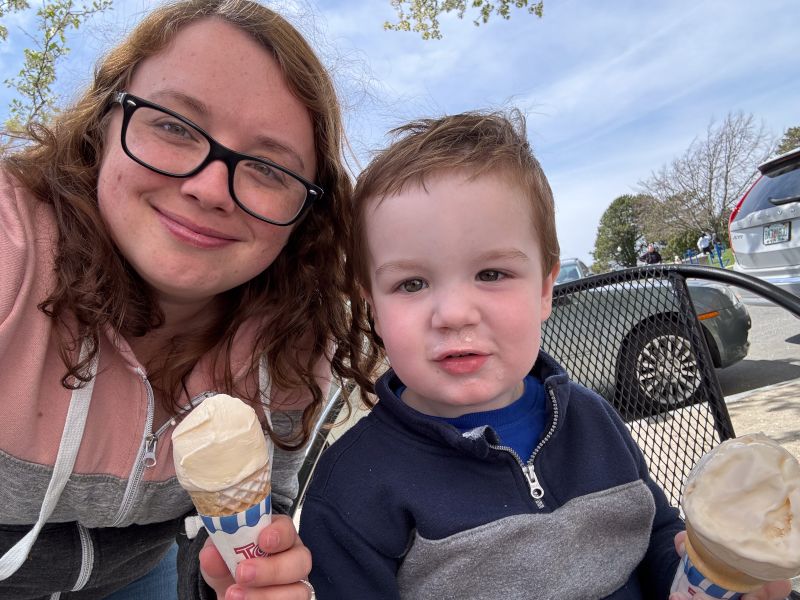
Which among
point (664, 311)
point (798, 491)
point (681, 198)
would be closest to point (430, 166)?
point (664, 311)

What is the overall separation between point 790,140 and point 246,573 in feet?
122

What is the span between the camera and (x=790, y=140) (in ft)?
100

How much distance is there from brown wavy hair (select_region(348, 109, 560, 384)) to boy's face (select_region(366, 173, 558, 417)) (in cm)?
4

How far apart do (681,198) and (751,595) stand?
34.4m

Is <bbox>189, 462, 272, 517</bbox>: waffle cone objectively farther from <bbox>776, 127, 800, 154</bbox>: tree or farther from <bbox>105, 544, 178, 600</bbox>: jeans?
<bbox>776, 127, 800, 154</bbox>: tree

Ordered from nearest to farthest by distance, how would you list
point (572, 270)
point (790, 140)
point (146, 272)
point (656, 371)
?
point (146, 272) < point (656, 371) < point (572, 270) < point (790, 140)

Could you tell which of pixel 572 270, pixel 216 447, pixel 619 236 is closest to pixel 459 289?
pixel 216 447

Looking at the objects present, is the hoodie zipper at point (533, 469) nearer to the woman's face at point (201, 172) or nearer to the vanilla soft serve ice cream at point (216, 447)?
the vanilla soft serve ice cream at point (216, 447)

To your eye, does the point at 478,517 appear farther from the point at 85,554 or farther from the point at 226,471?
the point at 85,554

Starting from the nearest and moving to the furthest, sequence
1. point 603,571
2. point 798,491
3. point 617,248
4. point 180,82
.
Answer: point 798,491 < point 603,571 < point 180,82 < point 617,248

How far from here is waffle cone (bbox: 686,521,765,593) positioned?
1.01 metres

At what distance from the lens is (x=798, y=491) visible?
0.96m

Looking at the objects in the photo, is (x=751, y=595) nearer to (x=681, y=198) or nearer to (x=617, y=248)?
(x=681, y=198)

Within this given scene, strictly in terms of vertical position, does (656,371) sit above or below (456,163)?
below
